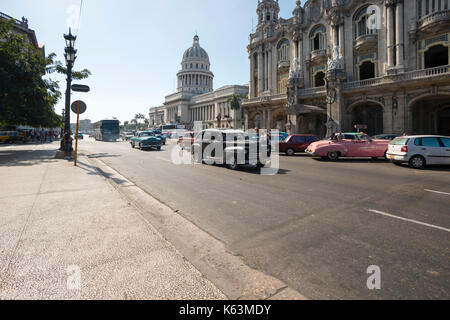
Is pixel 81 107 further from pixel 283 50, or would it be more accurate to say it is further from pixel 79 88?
pixel 283 50

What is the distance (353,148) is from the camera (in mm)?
14734

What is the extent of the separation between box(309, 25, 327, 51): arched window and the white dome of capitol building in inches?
3745

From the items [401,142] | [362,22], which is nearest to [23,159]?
[401,142]

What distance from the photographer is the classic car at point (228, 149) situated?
10.9m

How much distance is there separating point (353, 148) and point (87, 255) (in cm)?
1515

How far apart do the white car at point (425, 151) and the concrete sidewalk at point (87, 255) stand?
12.5m

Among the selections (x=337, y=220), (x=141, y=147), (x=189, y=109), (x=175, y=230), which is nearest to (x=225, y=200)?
(x=175, y=230)

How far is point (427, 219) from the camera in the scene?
464cm

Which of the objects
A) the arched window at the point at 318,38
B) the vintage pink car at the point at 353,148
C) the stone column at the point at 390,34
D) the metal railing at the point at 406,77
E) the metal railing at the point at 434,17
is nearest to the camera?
the vintage pink car at the point at 353,148

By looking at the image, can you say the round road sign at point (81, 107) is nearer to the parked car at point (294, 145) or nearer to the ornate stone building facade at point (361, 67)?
the parked car at point (294, 145)

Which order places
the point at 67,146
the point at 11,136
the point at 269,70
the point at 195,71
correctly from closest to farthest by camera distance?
the point at 67,146
the point at 11,136
the point at 269,70
the point at 195,71

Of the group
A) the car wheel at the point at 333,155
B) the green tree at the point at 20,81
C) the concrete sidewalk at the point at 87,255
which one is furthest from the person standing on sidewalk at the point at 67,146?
the car wheel at the point at 333,155

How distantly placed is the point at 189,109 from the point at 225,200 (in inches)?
4602

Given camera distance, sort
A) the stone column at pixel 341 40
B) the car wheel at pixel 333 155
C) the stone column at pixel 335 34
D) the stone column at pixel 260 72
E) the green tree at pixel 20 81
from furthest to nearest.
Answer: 1. the stone column at pixel 260 72
2. the stone column at pixel 335 34
3. the stone column at pixel 341 40
4. the green tree at pixel 20 81
5. the car wheel at pixel 333 155
